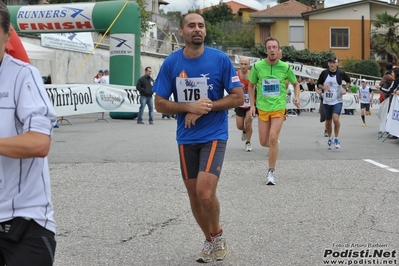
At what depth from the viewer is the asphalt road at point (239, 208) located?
20.0 ft

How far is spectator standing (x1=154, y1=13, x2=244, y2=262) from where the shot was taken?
5.65 meters

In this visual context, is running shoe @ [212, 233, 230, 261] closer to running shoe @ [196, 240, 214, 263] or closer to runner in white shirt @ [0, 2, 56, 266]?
running shoe @ [196, 240, 214, 263]

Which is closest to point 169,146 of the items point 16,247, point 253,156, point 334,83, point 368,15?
point 253,156

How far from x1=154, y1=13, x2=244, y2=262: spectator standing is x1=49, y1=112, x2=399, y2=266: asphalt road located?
1.29ft

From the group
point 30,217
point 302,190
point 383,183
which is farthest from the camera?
point 383,183

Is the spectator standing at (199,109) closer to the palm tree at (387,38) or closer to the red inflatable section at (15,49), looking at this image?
the red inflatable section at (15,49)

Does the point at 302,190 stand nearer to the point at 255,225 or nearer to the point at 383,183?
the point at 383,183

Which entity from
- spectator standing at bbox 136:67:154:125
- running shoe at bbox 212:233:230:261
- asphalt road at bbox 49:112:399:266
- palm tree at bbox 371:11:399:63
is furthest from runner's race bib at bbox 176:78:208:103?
palm tree at bbox 371:11:399:63

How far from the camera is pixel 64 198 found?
28.6 ft

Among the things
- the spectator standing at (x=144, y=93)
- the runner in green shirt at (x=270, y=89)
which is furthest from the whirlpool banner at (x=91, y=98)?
the runner in green shirt at (x=270, y=89)

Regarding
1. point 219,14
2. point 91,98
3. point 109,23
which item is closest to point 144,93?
point 91,98

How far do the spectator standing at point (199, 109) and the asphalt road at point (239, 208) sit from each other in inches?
15.5

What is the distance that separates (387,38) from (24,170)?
67.8 metres

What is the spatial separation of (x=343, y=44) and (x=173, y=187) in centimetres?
6726
